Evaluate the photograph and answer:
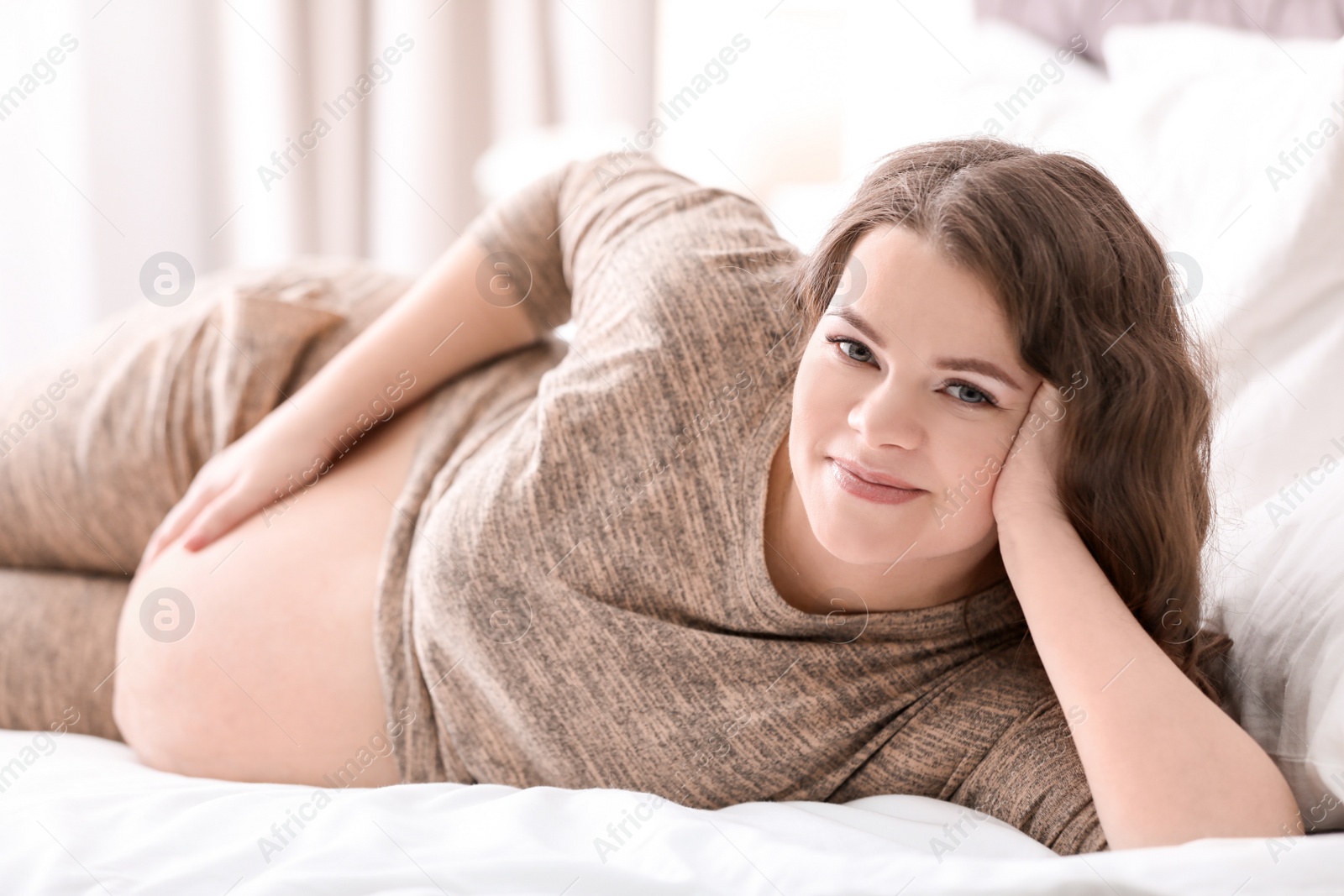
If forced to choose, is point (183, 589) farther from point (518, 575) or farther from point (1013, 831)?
point (1013, 831)

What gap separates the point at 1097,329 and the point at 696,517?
0.33 meters

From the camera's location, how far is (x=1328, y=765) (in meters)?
0.68

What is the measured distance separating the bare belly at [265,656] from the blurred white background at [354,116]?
1.08 m

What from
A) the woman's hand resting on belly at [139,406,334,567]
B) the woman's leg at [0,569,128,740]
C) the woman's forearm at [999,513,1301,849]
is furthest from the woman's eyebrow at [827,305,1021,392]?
the woman's leg at [0,569,128,740]

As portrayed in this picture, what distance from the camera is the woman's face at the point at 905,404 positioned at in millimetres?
703

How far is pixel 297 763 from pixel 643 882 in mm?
434

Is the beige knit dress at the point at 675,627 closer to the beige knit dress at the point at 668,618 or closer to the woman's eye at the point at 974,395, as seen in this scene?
the beige knit dress at the point at 668,618

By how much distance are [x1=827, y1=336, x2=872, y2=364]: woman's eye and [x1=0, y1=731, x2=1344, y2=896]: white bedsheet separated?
1.04 ft

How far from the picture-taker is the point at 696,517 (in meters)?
0.86

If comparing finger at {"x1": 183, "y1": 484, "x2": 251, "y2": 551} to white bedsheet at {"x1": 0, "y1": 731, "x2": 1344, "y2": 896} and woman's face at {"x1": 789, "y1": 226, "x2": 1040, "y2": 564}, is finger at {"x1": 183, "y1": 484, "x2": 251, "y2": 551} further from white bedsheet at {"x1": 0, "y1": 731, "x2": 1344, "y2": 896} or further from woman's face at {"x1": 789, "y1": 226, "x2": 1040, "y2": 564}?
woman's face at {"x1": 789, "y1": 226, "x2": 1040, "y2": 564}

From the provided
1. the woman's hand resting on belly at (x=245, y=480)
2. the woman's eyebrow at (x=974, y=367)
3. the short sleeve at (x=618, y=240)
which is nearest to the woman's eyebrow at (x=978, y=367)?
the woman's eyebrow at (x=974, y=367)

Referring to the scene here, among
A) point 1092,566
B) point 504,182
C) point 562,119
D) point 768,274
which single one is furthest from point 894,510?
point 562,119

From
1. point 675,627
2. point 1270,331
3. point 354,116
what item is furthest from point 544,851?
point 354,116

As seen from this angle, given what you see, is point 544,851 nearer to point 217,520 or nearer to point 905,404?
point 905,404
